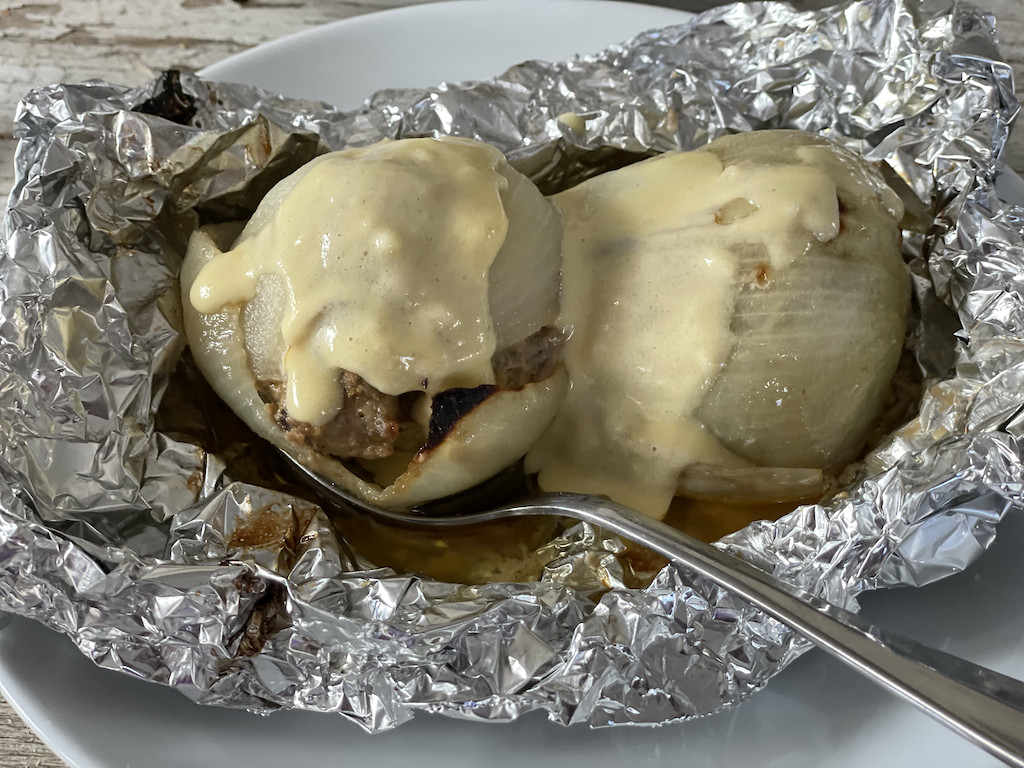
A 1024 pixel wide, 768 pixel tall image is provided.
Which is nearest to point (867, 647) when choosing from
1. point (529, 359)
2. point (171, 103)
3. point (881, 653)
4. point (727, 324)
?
point (881, 653)

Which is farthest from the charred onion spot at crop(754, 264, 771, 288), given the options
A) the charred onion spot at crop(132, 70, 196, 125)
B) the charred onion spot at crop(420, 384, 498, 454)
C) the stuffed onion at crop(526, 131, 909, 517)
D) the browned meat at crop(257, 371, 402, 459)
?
the charred onion spot at crop(132, 70, 196, 125)

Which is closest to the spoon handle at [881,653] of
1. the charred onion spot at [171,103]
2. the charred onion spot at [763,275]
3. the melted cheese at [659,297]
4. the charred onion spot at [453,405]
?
the melted cheese at [659,297]

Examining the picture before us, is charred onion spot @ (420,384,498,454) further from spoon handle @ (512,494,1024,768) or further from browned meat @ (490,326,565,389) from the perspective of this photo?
spoon handle @ (512,494,1024,768)

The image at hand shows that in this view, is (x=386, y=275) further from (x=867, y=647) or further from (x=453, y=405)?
(x=867, y=647)

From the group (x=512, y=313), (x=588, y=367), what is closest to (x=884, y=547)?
(x=588, y=367)

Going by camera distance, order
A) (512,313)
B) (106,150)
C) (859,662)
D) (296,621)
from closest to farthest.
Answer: (859,662) → (296,621) → (512,313) → (106,150)

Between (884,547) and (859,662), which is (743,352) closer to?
(884,547)

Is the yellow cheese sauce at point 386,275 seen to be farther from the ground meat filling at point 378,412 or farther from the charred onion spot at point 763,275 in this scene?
the charred onion spot at point 763,275
